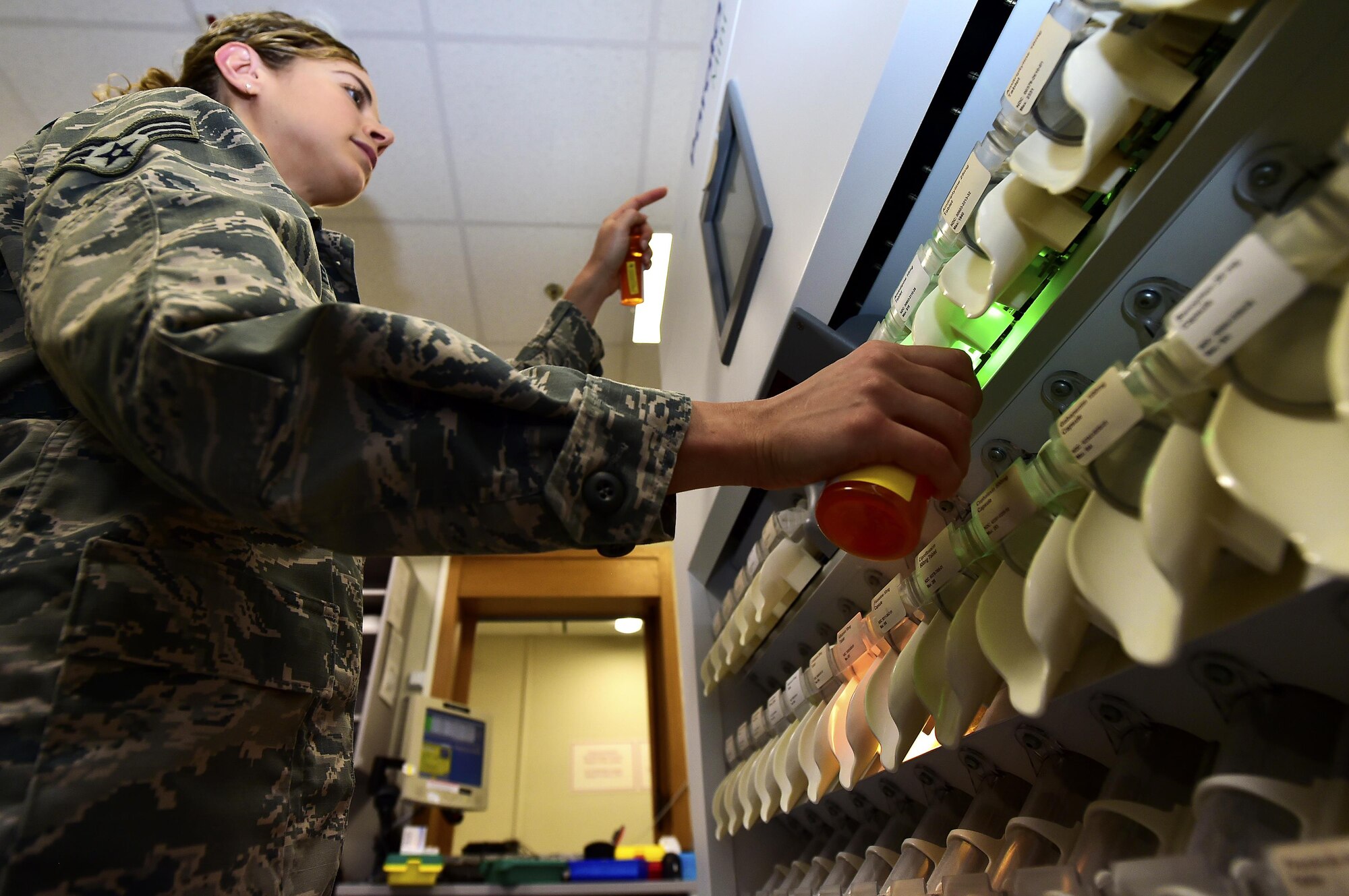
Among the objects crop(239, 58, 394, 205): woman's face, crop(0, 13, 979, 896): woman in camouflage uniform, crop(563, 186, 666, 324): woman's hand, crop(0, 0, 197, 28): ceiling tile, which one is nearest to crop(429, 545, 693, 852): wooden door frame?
crop(563, 186, 666, 324): woman's hand

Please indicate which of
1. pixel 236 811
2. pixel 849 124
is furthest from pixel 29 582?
pixel 849 124

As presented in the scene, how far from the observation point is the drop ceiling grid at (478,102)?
210 centimetres

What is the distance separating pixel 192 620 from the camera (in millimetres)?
629

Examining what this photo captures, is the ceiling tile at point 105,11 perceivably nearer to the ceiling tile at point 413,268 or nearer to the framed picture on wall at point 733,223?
the ceiling tile at point 413,268

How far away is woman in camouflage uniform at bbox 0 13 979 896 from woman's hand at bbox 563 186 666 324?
103cm

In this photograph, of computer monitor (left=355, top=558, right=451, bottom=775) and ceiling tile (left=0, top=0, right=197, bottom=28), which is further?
computer monitor (left=355, top=558, right=451, bottom=775)

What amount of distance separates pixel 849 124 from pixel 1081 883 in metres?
0.79

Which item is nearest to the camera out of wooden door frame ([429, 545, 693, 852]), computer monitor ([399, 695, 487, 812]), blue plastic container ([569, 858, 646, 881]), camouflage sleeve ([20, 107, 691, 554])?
camouflage sleeve ([20, 107, 691, 554])

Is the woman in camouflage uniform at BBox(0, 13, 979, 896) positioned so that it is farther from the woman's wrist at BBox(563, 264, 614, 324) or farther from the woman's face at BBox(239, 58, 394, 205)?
the woman's wrist at BBox(563, 264, 614, 324)

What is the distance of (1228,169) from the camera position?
0.43 meters

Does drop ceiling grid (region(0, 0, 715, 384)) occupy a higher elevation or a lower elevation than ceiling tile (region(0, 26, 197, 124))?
lower

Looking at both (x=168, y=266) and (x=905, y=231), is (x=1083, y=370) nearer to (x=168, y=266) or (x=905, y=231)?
(x=905, y=231)

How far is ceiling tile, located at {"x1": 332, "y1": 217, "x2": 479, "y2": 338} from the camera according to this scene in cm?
275

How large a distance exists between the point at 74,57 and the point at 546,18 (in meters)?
1.34
